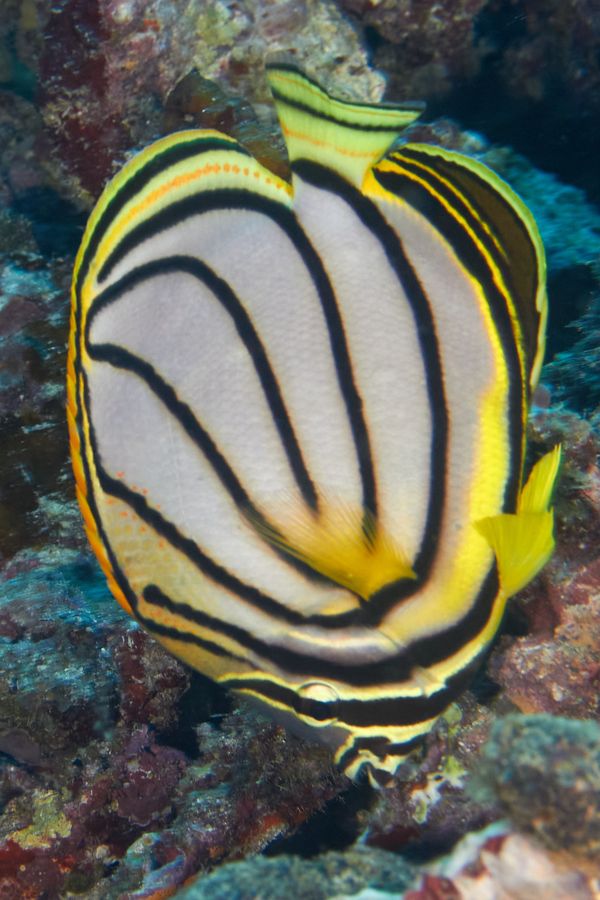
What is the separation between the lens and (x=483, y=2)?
9.47 feet

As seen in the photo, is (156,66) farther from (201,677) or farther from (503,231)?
(201,677)

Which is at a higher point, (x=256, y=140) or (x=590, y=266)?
(x=256, y=140)

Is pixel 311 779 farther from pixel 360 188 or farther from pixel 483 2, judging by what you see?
pixel 483 2

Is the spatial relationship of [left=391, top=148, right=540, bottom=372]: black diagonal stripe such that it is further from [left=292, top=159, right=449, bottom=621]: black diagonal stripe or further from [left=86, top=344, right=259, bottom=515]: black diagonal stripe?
[left=86, top=344, right=259, bottom=515]: black diagonal stripe

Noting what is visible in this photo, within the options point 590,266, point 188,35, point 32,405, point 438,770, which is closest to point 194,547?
point 438,770

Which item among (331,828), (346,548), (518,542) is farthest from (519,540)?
(331,828)

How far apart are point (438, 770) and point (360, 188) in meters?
1.74

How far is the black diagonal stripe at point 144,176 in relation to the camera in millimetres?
1311

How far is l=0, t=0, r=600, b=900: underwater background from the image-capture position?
1122 millimetres

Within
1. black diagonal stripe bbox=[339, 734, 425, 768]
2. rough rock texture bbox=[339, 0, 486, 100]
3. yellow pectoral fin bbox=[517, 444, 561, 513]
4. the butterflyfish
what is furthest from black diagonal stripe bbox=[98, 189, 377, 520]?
rough rock texture bbox=[339, 0, 486, 100]

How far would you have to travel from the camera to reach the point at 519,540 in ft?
3.67

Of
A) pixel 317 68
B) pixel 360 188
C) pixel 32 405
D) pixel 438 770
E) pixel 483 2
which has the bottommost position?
pixel 438 770

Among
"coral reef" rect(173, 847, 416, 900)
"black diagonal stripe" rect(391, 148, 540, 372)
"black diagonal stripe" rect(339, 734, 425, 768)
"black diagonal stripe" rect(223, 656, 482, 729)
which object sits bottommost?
"coral reef" rect(173, 847, 416, 900)

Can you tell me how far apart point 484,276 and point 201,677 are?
6.09 ft
